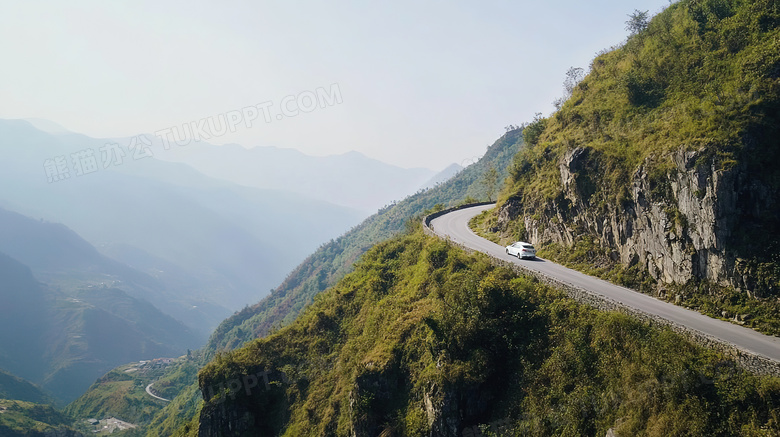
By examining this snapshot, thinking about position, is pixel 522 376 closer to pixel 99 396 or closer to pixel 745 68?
pixel 745 68

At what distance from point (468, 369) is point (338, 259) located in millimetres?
156906

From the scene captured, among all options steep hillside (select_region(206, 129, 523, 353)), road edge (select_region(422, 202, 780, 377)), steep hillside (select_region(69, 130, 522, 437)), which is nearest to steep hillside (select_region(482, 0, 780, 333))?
road edge (select_region(422, 202, 780, 377))

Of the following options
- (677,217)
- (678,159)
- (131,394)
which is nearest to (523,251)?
(677,217)

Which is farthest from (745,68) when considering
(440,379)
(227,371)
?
(227,371)

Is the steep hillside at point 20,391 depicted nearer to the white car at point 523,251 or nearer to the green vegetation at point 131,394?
the green vegetation at point 131,394

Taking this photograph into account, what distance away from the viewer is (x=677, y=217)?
72.7 ft

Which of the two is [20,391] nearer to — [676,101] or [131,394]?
[131,394]

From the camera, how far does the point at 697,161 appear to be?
21.3m

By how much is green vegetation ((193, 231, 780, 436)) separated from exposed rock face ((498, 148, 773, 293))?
17.9 ft

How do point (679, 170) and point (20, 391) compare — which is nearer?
point (679, 170)

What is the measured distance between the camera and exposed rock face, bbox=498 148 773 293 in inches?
794

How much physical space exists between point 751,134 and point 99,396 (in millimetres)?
171367

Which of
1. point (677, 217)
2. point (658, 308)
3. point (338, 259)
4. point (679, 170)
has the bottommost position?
point (338, 259)

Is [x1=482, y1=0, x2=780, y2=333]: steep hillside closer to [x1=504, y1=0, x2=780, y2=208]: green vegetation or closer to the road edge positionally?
[x1=504, y1=0, x2=780, y2=208]: green vegetation
